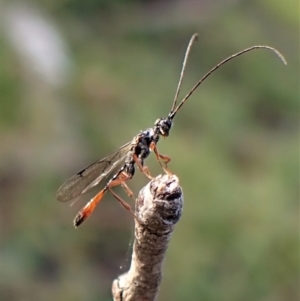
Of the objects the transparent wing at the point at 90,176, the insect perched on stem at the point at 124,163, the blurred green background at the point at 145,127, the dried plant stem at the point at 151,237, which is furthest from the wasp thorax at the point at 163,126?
the dried plant stem at the point at 151,237

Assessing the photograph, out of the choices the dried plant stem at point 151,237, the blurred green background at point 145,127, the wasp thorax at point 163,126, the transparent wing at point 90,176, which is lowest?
the dried plant stem at point 151,237

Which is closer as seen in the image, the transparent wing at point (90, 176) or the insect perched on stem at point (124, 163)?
the insect perched on stem at point (124, 163)

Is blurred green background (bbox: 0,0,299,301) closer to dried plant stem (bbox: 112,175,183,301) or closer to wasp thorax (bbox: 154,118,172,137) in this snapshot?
wasp thorax (bbox: 154,118,172,137)

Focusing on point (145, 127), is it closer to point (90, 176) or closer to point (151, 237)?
point (90, 176)

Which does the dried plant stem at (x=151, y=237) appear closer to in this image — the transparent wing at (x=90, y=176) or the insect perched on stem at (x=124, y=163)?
the insect perched on stem at (x=124, y=163)

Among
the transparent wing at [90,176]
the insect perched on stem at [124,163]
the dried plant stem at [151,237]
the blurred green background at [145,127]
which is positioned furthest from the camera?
the blurred green background at [145,127]

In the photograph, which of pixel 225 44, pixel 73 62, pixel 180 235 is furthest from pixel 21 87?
pixel 225 44

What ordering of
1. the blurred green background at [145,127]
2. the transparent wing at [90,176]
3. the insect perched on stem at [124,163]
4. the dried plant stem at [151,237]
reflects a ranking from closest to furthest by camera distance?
the dried plant stem at [151,237]
the insect perched on stem at [124,163]
the transparent wing at [90,176]
the blurred green background at [145,127]

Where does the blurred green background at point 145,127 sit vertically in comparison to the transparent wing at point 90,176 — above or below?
above
